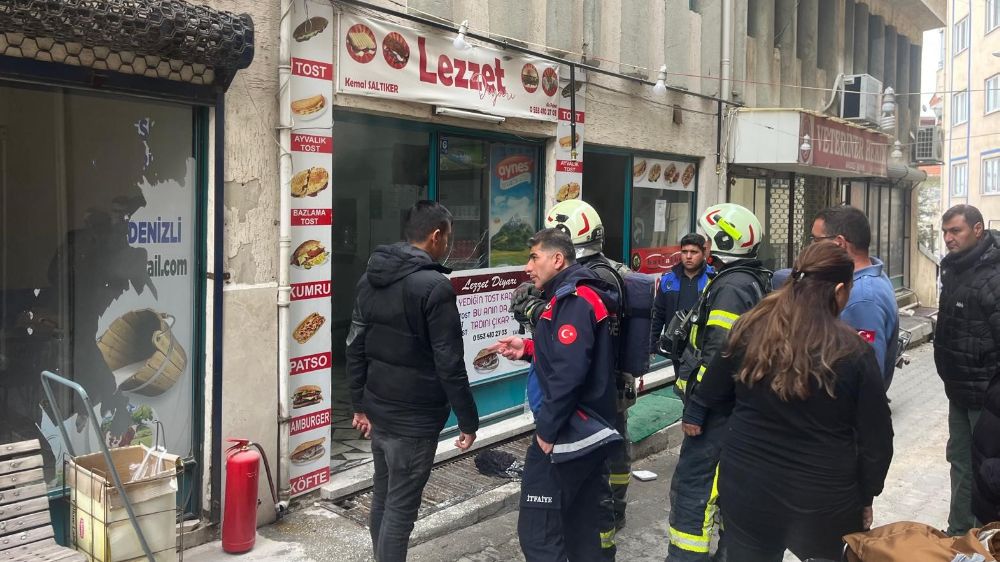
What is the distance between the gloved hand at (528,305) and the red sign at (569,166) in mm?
2905

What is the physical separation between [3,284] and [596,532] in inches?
138

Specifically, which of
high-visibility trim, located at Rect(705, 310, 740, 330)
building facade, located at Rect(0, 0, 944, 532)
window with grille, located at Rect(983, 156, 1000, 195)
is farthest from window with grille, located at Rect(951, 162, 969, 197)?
high-visibility trim, located at Rect(705, 310, 740, 330)

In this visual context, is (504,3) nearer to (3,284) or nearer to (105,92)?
(105,92)

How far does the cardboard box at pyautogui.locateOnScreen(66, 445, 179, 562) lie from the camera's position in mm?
3428

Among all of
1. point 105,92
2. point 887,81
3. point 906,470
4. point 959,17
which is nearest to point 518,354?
point 105,92

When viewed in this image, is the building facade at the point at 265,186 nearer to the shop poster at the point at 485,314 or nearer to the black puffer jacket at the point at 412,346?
the shop poster at the point at 485,314

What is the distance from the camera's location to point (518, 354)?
3.82 meters

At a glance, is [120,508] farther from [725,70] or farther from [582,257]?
[725,70]

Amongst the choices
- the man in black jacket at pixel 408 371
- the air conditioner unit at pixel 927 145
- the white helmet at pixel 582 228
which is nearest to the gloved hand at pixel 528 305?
the white helmet at pixel 582 228

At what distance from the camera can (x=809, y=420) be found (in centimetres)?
274

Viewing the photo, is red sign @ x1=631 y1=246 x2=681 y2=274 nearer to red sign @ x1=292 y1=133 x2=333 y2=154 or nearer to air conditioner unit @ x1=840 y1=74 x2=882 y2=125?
red sign @ x1=292 y1=133 x2=333 y2=154

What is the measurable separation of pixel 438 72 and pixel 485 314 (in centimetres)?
212

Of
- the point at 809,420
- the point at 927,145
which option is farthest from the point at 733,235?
the point at 927,145

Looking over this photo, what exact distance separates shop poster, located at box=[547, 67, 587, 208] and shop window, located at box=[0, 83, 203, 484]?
3648 mm
